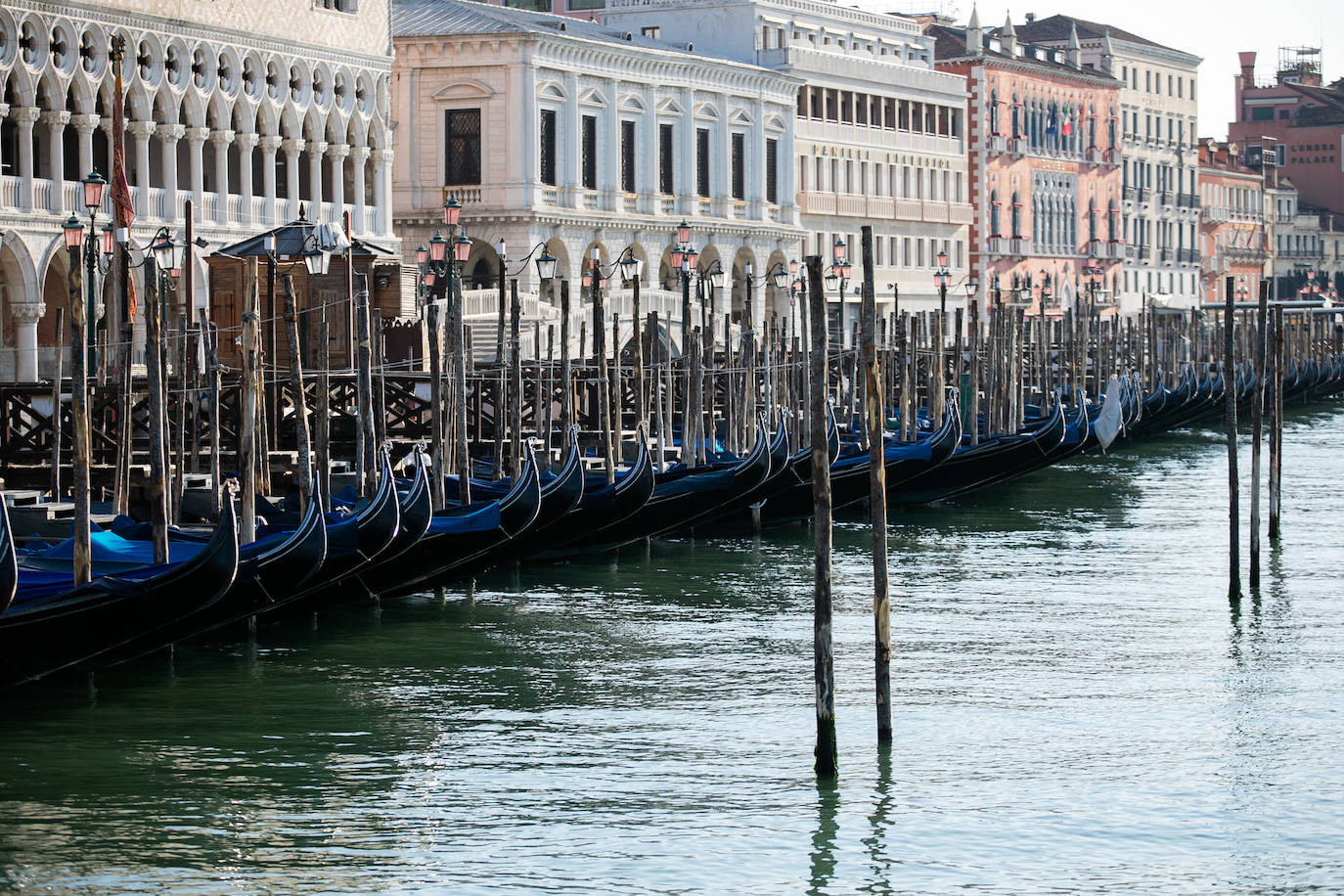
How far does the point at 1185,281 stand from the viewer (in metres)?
59.2

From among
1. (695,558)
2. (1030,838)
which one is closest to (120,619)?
(1030,838)

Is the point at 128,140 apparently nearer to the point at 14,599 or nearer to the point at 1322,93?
the point at 14,599

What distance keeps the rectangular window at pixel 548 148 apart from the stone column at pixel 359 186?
13.8 ft

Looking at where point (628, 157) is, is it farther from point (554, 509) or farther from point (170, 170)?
point (554, 509)

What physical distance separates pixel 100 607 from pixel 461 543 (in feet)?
11.8

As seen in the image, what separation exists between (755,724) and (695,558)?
6600 millimetres

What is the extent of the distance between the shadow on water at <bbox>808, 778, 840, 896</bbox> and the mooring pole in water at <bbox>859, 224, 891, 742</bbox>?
1.92ft

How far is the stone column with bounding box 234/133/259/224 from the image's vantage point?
2723 cm

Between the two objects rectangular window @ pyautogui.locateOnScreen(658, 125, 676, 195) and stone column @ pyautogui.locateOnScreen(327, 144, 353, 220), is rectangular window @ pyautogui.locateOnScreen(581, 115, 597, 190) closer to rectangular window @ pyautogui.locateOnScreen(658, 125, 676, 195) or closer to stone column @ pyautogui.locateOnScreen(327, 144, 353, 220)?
rectangular window @ pyautogui.locateOnScreen(658, 125, 676, 195)

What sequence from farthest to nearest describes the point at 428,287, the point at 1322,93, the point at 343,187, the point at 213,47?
the point at 1322,93 → the point at 343,187 → the point at 213,47 → the point at 428,287

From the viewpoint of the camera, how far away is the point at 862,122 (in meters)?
42.9

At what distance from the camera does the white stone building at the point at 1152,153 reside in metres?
55.4

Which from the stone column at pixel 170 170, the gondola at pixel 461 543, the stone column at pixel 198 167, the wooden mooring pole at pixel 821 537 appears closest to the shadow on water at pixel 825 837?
the wooden mooring pole at pixel 821 537

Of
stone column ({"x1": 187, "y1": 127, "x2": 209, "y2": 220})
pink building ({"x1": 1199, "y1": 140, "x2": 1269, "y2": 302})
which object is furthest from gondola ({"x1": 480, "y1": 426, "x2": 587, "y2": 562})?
pink building ({"x1": 1199, "y1": 140, "x2": 1269, "y2": 302})
